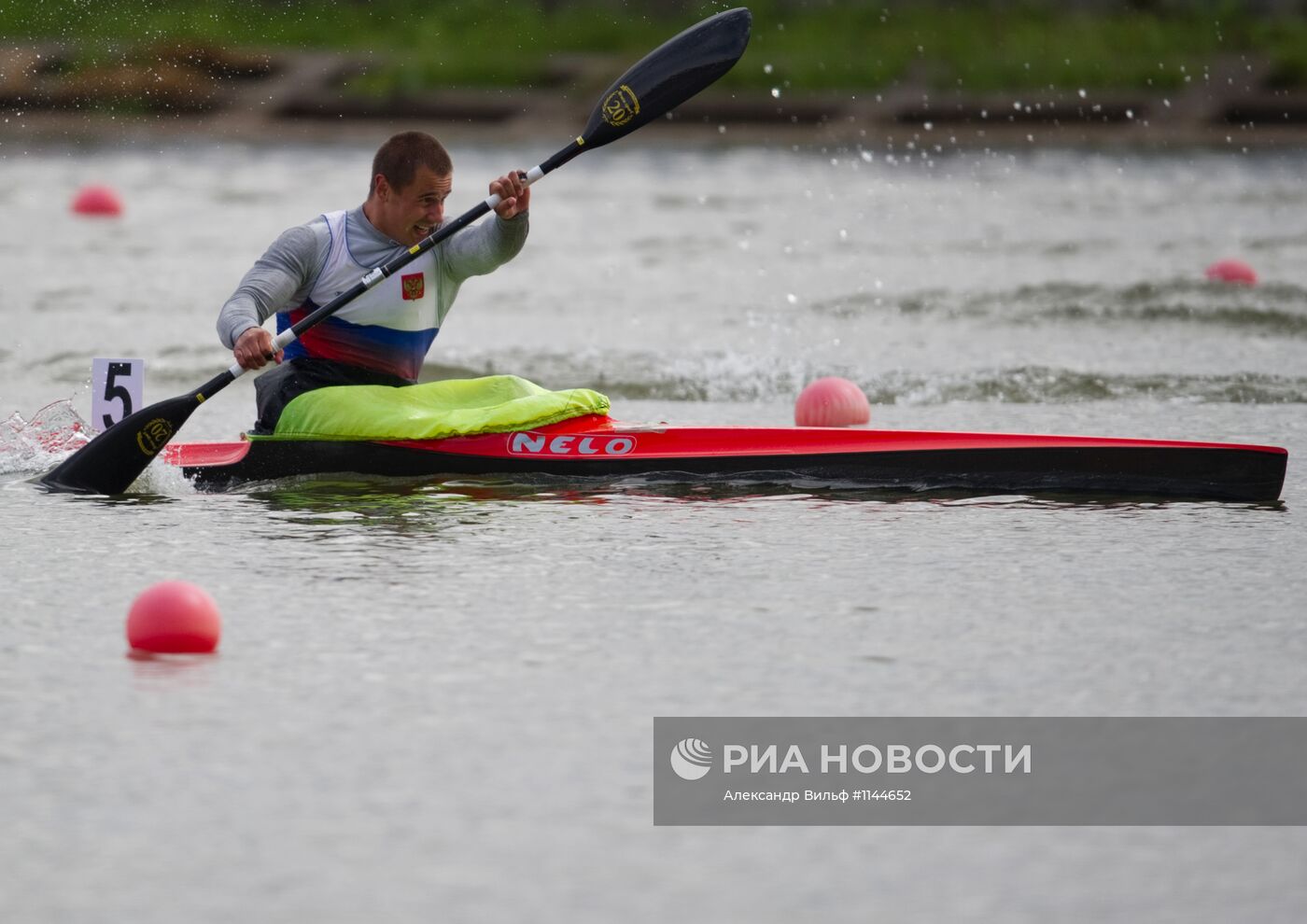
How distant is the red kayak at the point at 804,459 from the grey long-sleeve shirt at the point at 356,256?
1.70ft

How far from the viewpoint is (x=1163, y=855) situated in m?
3.67

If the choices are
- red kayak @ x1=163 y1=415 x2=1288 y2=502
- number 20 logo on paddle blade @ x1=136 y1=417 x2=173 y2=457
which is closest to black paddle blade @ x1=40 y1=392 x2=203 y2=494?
number 20 logo on paddle blade @ x1=136 y1=417 x2=173 y2=457

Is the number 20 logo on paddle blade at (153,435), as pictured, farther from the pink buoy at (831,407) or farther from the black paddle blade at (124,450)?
the pink buoy at (831,407)

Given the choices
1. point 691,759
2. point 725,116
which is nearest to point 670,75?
point 691,759

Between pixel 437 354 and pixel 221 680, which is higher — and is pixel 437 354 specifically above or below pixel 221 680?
above

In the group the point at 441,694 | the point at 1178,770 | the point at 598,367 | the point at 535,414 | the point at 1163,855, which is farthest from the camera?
the point at 598,367

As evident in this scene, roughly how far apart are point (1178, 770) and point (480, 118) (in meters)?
23.7

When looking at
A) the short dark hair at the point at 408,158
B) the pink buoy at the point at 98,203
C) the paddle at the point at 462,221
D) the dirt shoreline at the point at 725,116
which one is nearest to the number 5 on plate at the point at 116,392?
the paddle at the point at 462,221

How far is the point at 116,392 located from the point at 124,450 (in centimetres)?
40

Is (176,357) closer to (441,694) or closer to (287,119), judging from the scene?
(441,694)

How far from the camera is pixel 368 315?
23.1ft

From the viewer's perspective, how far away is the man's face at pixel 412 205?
6.93m

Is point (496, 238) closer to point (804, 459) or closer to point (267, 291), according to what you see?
point (267, 291)

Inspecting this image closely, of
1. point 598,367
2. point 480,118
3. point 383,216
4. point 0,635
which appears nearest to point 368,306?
point 383,216
